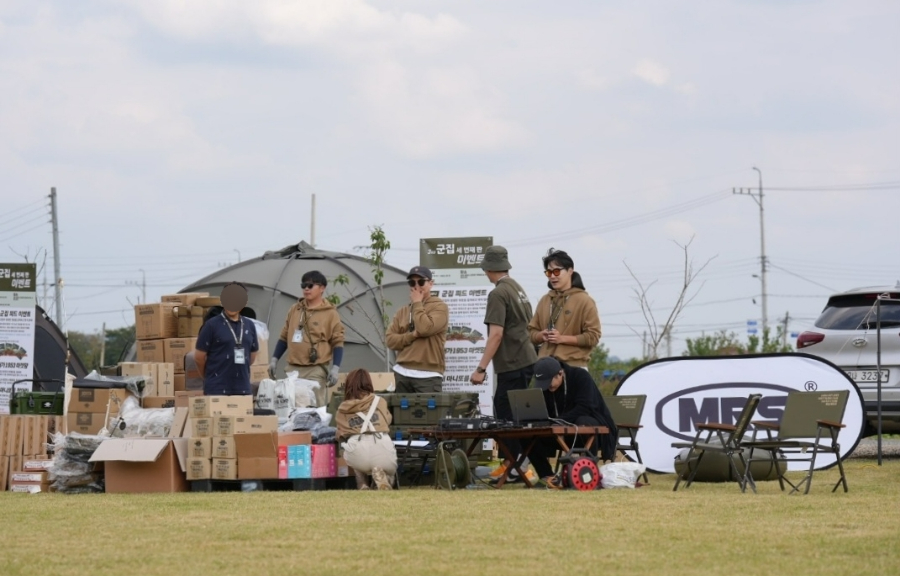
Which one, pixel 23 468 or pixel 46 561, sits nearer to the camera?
pixel 46 561

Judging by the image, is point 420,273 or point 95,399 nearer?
point 420,273

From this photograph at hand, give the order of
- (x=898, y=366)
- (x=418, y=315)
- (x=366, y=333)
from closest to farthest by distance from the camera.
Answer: (x=418, y=315) → (x=898, y=366) → (x=366, y=333)

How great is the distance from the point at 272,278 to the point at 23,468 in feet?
28.9

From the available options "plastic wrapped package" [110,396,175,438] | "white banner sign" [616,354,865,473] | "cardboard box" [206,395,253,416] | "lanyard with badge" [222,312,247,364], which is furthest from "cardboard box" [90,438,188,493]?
"white banner sign" [616,354,865,473]

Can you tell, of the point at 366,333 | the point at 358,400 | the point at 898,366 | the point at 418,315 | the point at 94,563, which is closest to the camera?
the point at 94,563

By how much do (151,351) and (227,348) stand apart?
10.2 feet

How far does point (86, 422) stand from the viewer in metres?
12.4

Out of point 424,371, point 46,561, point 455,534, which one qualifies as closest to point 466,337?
point 424,371

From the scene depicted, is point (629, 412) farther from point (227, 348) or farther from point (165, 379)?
point (165, 379)

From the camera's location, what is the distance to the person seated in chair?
11.0 metres

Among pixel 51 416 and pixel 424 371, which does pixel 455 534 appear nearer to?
pixel 424 371

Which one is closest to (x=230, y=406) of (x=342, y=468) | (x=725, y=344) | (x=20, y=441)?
(x=342, y=468)

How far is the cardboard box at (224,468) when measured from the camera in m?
11.1

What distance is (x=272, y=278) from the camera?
20.7 meters
